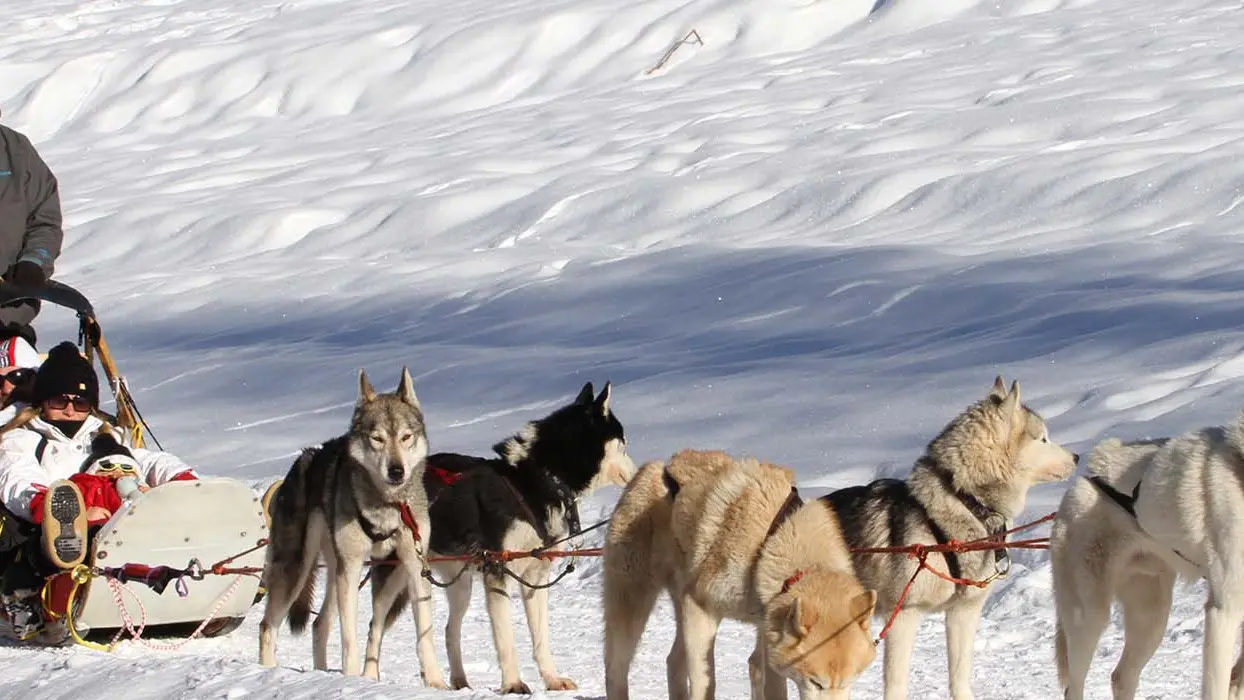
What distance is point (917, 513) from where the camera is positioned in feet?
15.6

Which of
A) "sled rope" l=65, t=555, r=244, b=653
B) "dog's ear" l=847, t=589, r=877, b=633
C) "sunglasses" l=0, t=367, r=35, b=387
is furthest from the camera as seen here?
"sunglasses" l=0, t=367, r=35, b=387

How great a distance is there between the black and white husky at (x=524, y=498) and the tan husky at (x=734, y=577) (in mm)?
834

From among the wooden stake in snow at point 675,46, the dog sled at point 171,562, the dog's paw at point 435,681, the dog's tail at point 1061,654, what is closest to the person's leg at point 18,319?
the dog sled at point 171,562

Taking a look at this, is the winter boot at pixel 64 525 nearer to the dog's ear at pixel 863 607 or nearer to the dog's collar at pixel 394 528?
the dog's collar at pixel 394 528

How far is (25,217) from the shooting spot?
716cm

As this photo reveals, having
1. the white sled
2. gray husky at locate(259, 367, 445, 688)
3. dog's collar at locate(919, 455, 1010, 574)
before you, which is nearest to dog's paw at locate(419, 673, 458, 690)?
gray husky at locate(259, 367, 445, 688)

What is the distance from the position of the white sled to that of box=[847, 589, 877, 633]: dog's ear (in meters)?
2.72

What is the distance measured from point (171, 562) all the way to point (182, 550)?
0.19 ft

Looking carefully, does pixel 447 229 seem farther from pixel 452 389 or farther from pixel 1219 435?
pixel 1219 435

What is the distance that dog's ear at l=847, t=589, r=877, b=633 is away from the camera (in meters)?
3.93

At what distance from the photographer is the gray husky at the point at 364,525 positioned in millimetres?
5340

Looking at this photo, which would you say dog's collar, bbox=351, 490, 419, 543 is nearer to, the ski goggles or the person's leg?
the ski goggles

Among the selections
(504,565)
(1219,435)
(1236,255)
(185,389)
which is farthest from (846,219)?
(1219,435)

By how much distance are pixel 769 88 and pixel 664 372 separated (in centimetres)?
990
